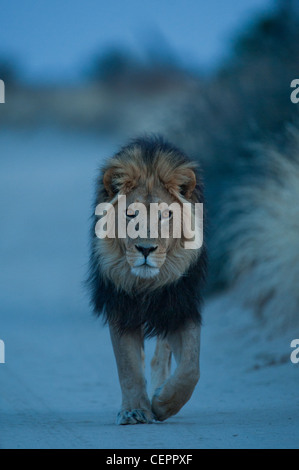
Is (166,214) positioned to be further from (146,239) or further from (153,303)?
(153,303)

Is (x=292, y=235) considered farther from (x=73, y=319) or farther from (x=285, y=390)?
(x=73, y=319)

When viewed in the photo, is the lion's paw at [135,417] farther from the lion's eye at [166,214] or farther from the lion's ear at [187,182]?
the lion's ear at [187,182]

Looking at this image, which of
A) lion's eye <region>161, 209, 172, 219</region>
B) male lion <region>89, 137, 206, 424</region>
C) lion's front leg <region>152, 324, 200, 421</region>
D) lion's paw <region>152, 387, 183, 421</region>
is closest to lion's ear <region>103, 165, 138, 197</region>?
male lion <region>89, 137, 206, 424</region>

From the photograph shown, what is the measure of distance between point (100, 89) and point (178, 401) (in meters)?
43.8

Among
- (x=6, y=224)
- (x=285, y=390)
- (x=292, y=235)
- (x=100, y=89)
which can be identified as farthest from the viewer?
(x=100, y=89)

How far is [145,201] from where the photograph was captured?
6.64 metres

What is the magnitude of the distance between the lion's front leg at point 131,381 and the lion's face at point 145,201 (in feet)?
1.21

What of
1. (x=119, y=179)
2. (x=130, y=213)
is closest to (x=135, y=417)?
(x=130, y=213)

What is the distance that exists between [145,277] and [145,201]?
51cm

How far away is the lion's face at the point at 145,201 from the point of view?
21.8 ft

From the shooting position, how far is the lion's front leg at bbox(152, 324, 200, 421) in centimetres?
637
